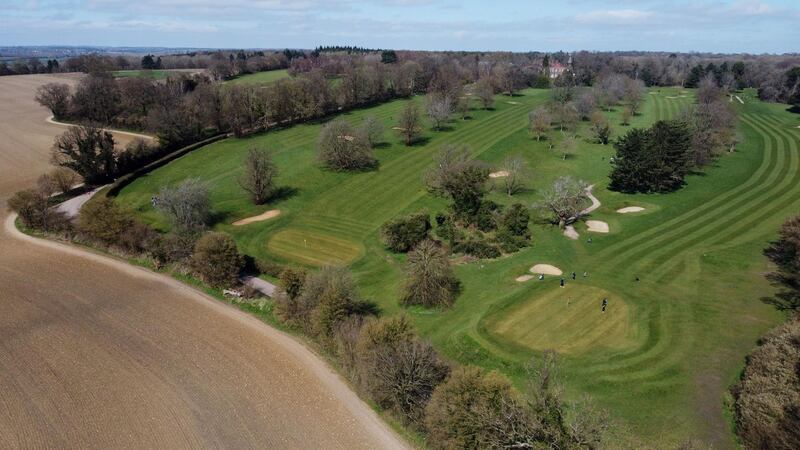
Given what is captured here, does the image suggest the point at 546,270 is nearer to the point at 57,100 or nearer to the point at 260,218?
the point at 260,218

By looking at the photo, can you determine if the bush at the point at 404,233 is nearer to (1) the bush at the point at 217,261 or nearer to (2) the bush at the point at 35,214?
(1) the bush at the point at 217,261

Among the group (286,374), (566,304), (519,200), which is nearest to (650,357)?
(566,304)

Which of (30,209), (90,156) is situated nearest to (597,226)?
(30,209)

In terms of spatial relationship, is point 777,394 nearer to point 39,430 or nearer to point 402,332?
point 402,332

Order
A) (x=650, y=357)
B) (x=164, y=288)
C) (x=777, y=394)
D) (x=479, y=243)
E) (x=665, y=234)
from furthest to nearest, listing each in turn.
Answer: (x=665, y=234) → (x=479, y=243) → (x=164, y=288) → (x=650, y=357) → (x=777, y=394)

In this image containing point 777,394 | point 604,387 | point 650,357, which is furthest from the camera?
point 650,357

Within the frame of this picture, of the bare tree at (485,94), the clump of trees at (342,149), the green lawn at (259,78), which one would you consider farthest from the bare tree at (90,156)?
the green lawn at (259,78)
